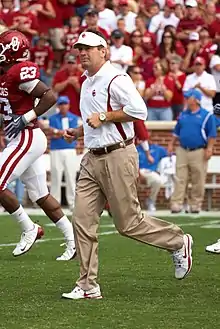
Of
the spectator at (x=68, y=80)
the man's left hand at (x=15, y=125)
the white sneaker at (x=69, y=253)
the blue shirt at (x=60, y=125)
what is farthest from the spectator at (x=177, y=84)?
the man's left hand at (x=15, y=125)

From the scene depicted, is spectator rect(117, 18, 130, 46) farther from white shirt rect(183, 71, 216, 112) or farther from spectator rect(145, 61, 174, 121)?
white shirt rect(183, 71, 216, 112)

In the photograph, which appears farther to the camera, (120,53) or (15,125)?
(120,53)

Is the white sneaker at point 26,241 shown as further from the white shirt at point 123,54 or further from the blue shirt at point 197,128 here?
the white shirt at point 123,54

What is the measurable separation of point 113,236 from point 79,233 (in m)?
5.27

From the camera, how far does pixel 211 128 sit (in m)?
17.0

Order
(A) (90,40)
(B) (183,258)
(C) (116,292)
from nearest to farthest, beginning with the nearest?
(A) (90,40) < (C) (116,292) < (B) (183,258)

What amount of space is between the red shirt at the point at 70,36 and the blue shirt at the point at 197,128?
12.4ft

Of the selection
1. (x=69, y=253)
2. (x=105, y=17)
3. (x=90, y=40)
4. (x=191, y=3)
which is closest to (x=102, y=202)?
(x=90, y=40)

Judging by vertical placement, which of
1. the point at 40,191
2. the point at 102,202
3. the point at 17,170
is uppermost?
the point at 102,202

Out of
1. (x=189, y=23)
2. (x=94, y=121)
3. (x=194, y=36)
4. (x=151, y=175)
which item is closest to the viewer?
(x=94, y=121)

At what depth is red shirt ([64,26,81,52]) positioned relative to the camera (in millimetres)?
20016

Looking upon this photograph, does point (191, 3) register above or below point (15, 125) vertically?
below

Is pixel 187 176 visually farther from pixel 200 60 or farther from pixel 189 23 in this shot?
pixel 189 23

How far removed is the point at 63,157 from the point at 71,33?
344 cm
